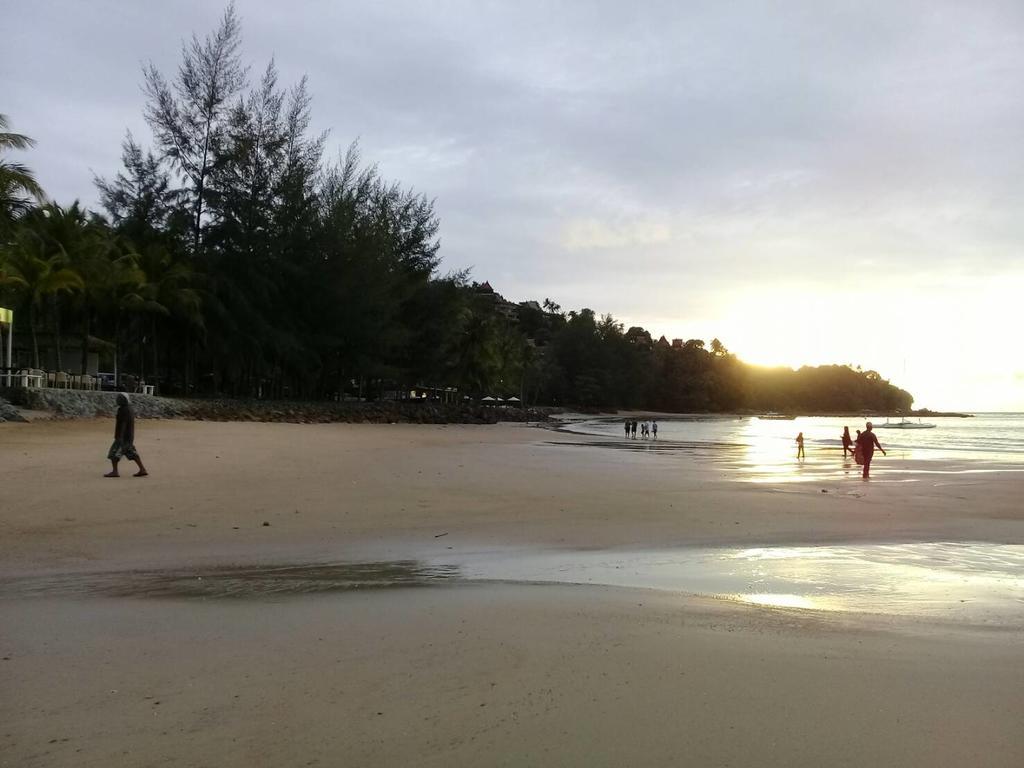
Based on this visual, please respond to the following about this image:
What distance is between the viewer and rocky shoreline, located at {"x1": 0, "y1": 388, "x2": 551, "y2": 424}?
81.6 feet

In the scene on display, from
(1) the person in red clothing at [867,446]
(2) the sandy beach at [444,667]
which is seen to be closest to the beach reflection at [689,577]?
(2) the sandy beach at [444,667]

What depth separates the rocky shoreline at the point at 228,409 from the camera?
24.9m

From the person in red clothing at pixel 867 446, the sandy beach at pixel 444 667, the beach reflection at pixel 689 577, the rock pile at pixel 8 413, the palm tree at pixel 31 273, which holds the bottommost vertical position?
the beach reflection at pixel 689 577

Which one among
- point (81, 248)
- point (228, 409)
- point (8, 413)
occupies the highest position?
point (81, 248)

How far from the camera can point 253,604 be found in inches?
221

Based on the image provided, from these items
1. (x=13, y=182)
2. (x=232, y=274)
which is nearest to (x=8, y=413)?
(x=13, y=182)

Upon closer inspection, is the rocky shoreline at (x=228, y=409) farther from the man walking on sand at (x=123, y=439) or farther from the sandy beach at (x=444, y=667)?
the sandy beach at (x=444, y=667)

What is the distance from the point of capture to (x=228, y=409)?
1374 inches

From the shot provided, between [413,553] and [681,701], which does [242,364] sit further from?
[681,701]

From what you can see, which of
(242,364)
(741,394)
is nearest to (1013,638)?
(242,364)

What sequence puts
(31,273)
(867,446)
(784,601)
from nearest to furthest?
(784,601)
(867,446)
(31,273)

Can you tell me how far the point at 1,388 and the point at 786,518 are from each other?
2535 cm

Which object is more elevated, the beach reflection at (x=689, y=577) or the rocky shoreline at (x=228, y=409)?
the rocky shoreline at (x=228, y=409)

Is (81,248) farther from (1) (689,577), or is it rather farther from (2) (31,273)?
(1) (689,577)
